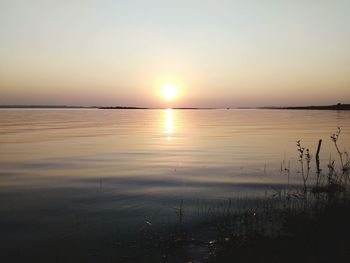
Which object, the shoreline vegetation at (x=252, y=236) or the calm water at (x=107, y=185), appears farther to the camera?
the calm water at (x=107, y=185)

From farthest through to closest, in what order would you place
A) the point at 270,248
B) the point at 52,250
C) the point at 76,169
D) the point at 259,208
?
1. the point at 76,169
2. the point at 259,208
3. the point at 52,250
4. the point at 270,248

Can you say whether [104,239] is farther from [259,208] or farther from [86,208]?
[259,208]

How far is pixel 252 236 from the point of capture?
10250 millimetres

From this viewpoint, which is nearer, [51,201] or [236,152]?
[51,201]

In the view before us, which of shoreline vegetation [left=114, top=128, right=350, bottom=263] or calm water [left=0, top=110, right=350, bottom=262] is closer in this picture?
shoreline vegetation [left=114, top=128, right=350, bottom=263]

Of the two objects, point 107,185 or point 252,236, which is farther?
point 107,185

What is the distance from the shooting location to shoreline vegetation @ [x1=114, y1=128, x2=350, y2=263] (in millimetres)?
8922

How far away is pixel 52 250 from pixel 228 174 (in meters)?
13.9

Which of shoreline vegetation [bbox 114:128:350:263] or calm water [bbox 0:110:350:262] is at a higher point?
shoreline vegetation [bbox 114:128:350:263]

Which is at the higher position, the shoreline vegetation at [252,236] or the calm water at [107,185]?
the shoreline vegetation at [252,236]

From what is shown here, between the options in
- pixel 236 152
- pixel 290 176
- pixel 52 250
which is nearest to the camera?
pixel 52 250

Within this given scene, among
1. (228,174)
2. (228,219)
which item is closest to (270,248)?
(228,219)

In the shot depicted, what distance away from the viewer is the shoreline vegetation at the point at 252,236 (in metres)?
8.92

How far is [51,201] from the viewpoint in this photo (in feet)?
51.3
